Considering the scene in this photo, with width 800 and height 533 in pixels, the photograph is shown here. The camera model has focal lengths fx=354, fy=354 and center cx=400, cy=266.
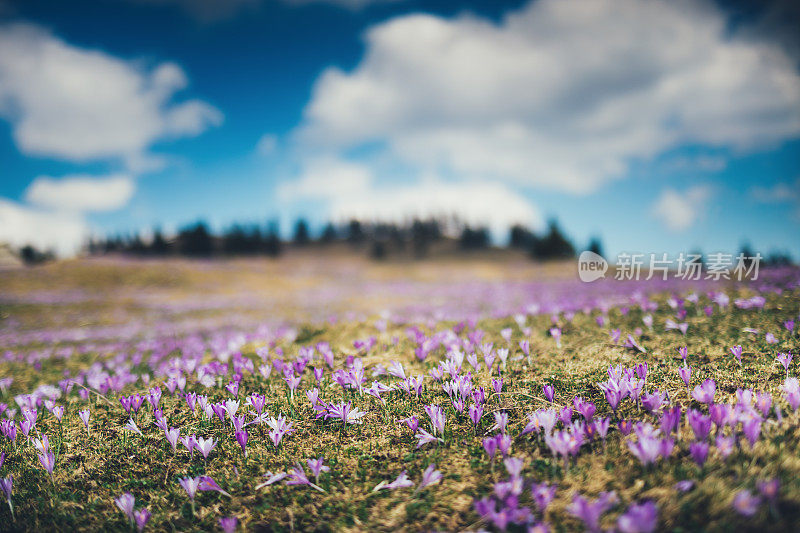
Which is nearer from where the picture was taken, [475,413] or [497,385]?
[475,413]

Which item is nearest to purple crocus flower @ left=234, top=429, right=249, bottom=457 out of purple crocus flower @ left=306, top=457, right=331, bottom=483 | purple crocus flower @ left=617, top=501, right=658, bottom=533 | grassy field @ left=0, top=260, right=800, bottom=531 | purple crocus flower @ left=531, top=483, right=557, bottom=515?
grassy field @ left=0, top=260, right=800, bottom=531

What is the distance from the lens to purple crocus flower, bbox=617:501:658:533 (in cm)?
132

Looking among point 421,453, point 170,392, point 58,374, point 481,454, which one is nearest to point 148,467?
point 170,392

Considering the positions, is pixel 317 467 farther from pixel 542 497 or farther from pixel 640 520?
pixel 640 520

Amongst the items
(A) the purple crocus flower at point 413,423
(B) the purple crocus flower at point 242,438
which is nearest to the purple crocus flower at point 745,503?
(A) the purple crocus flower at point 413,423

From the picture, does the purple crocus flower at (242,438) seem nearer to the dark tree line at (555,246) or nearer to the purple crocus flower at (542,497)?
the purple crocus flower at (542,497)

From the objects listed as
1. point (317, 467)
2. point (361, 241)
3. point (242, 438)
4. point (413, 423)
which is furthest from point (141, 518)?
point (361, 241)

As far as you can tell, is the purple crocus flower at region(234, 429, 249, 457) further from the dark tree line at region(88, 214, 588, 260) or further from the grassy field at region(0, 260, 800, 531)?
the dark tree line at region(88, 214, 588, 260)

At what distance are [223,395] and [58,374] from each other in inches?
204

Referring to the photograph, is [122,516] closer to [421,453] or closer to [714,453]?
[421,453]

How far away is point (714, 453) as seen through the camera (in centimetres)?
173

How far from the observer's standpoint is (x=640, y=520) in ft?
4.39

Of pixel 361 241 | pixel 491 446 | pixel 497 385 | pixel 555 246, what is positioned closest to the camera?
pixel 491 446

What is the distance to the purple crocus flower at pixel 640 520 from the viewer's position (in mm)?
1321
